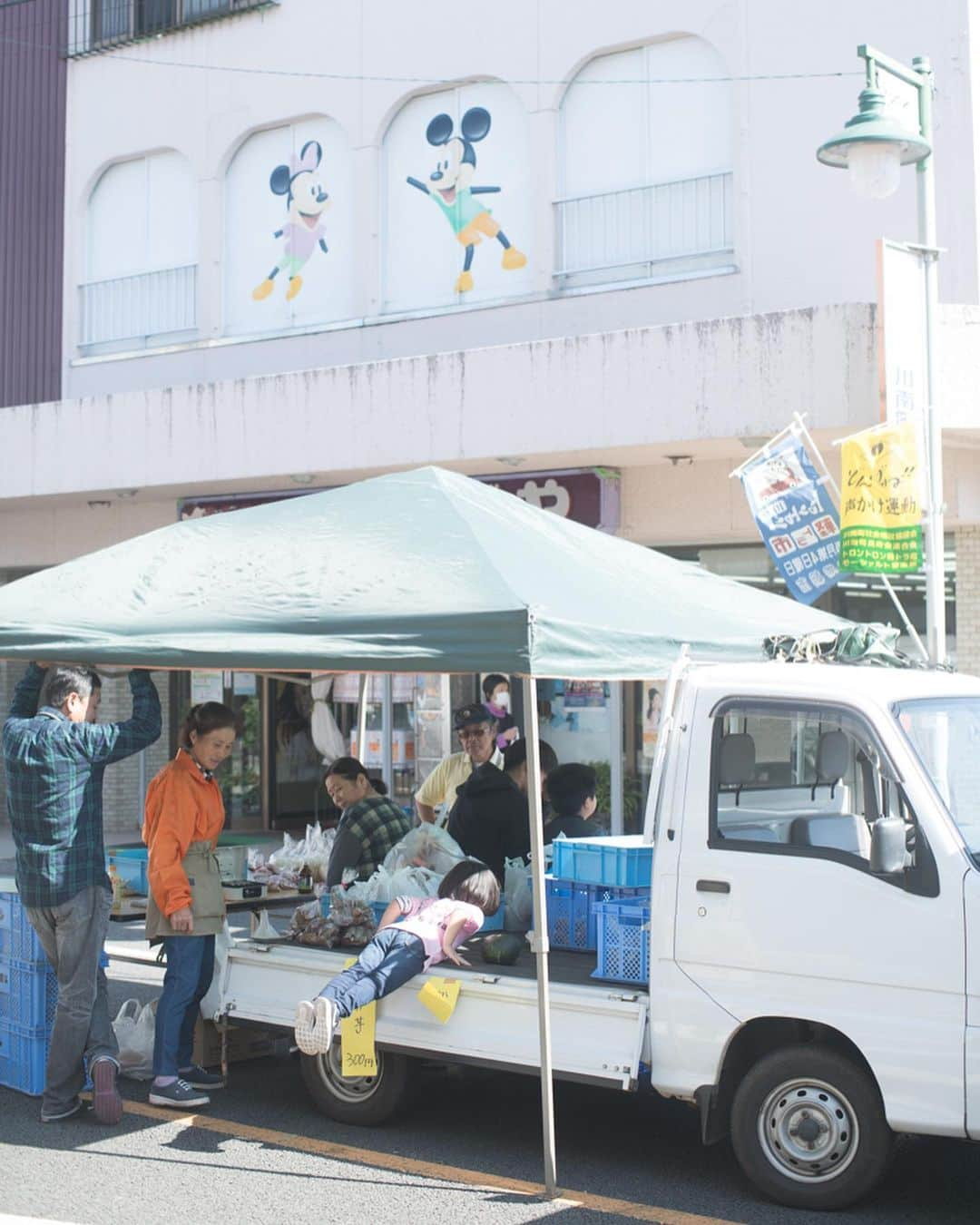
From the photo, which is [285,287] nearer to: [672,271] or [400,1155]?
[672,271]

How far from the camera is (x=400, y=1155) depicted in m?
6.29

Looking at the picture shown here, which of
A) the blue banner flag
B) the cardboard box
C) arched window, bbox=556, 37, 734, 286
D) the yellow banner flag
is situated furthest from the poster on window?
the cardboard box

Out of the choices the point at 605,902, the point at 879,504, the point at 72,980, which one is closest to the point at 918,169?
the point at 879,504

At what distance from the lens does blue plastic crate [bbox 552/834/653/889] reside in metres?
6.51

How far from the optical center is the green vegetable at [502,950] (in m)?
6.46

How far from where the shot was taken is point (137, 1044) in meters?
7.58

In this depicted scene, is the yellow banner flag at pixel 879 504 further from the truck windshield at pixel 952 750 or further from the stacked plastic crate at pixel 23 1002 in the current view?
the stacked plastic crate at pixel 23 1002

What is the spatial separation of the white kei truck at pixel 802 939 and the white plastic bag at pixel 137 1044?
82.6 inches

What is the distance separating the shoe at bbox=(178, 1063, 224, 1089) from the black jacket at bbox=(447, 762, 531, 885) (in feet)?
5.15

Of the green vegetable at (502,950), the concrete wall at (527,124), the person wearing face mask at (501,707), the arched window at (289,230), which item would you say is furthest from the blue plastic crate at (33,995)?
the arched window at (289,230)

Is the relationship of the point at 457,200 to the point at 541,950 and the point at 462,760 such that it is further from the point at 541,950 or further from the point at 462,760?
the point at 541,950

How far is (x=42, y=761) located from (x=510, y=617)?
2.25 m

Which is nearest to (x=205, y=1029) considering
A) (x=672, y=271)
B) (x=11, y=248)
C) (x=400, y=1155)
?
(x=400, y=1155)

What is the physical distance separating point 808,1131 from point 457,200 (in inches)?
457
